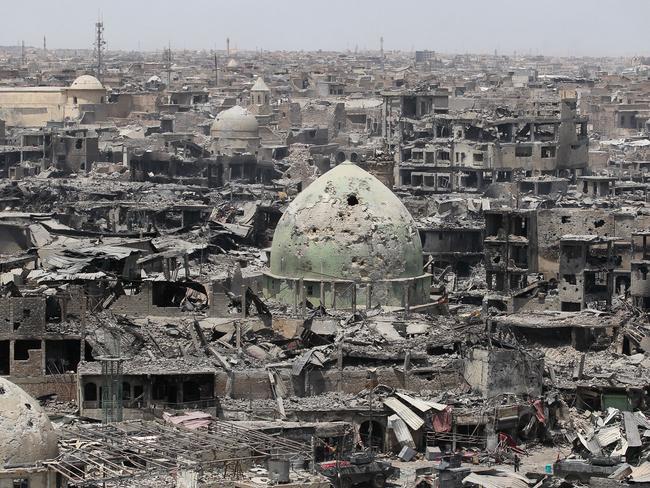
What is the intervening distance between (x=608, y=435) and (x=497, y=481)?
10.1 feet

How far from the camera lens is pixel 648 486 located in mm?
27406

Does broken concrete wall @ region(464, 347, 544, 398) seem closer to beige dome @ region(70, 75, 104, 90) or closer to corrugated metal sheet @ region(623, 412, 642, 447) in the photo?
corrugated metal sheet @ region(623, 412, 642, 447)

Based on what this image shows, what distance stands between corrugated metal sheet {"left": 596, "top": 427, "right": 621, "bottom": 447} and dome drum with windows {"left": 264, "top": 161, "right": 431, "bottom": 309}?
623 cm

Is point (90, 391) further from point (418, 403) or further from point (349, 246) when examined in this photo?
point (349, 246)

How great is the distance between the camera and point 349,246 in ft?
119

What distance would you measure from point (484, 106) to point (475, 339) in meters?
59.4

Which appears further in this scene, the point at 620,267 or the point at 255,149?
the point at 255,149

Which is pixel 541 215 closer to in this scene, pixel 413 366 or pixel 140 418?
pixel 413 366

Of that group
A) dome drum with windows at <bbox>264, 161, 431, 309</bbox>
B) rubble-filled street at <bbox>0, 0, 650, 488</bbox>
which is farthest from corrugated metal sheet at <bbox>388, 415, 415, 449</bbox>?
dome drum with windows at <bbox>264, 161, 431, 309</bbox>

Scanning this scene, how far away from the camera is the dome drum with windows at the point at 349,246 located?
119 feet

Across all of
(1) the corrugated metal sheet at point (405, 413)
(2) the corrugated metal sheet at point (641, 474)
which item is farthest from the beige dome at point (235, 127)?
(2) the corrugated metal sheet at point (641, 474)

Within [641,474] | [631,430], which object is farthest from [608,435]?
[641,474]

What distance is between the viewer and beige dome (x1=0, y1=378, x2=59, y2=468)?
2378 cm

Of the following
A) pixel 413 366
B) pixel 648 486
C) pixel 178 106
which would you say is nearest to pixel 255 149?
pixel 178 106
